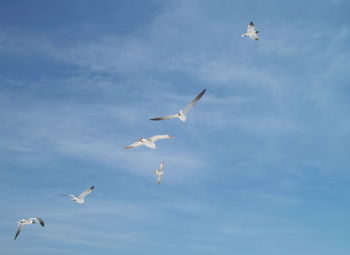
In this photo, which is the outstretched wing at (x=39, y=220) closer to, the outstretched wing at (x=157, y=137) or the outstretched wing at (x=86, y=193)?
the outstretched wing at (x=86, y=193)

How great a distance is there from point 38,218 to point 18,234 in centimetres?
493

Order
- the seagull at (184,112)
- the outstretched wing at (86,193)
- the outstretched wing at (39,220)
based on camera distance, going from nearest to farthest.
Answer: the seagull at (184,112) → the outstretched wing at (39,220) → the outstretched wing at (86,193)

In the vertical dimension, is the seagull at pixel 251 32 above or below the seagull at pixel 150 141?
above

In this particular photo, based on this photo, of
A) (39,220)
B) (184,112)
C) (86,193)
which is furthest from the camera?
(86,193)

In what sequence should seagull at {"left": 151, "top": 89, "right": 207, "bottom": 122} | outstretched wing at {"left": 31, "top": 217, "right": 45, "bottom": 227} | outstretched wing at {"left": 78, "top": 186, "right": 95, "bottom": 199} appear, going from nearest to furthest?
seagull at {"left": 151, "top": 89, "right": 207, "bottom": 122}
outstretched wing at {"left": 31, "top": 217, "right": 45, "bottom": 227}
outstretched wing at {"left": 78, "top": 186, "right": 95, "bottom": 199}

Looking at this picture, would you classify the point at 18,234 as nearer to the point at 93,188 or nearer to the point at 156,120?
the point at 93,188

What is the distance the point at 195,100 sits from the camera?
52.8 m

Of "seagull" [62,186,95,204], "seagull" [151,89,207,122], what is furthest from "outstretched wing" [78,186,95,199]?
"seagull" [151,89,207,122]

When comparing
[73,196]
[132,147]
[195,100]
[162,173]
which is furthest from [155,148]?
[73,196]

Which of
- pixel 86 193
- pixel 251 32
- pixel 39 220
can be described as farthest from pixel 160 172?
pixel 251 32

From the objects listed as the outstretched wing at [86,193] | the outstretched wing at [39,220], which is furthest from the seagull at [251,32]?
the outstretched wing at [39,220]

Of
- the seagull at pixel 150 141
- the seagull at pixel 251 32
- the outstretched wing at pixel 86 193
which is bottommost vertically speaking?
the outstretched wing at pixel 86 193

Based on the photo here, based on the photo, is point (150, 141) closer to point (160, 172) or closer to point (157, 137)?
point (157, 137)

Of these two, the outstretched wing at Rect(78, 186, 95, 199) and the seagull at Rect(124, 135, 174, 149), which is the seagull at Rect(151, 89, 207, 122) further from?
the outstretched wing at Rect(78, 186, 95, 199)
